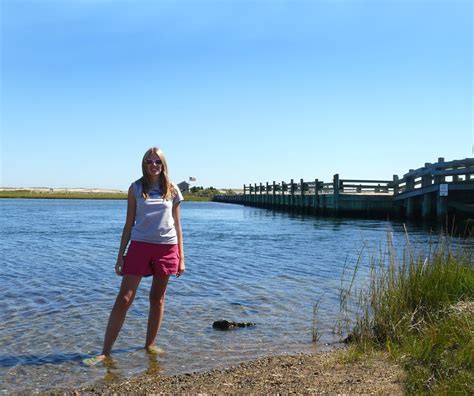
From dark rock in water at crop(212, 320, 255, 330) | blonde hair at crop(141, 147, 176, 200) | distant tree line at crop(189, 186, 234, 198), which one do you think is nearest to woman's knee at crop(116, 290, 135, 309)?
blonde hair at crop(141, 147, 176, 200)

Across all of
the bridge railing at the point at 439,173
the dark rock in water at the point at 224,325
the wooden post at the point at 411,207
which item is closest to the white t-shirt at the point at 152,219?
the dark rock in water at the point at 224,325

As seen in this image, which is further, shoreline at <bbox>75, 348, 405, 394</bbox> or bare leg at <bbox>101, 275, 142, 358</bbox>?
bare leg at <bbox>101, 275, 142, 358</bbox>

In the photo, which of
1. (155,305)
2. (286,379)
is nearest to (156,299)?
(155,305)

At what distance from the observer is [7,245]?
16391 millimetres

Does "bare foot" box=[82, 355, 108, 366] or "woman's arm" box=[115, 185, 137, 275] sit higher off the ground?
"woman's arm" box=[115, 185, 137, 275]

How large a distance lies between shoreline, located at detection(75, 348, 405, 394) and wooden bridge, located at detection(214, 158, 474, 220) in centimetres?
1606

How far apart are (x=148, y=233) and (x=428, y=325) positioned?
291 cm

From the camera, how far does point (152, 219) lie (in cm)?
498

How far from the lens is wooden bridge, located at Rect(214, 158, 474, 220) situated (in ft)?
66.0

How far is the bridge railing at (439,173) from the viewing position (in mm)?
19248

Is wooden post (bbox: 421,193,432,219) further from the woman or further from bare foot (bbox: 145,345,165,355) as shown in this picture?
the woman

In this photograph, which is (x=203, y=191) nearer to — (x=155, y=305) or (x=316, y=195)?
(x=316, y=195)

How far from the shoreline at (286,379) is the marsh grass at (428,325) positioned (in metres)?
0.20

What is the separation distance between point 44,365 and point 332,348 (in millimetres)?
2980
